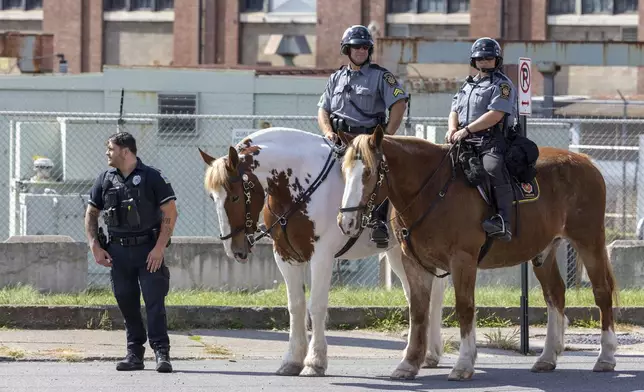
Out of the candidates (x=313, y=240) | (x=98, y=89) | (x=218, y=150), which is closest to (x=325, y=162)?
(x=313, y=240)

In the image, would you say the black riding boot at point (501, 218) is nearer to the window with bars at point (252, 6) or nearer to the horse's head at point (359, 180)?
the horse's head at point (359, 180)

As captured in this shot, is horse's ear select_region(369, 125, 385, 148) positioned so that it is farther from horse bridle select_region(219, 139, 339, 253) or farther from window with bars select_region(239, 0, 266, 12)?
window with bars select_region(239, 0, 266, 12)

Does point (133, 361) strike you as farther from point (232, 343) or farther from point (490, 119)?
point (490, 119)

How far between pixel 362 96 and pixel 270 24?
3780cm

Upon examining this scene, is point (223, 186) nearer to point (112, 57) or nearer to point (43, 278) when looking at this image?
point (43, 278)

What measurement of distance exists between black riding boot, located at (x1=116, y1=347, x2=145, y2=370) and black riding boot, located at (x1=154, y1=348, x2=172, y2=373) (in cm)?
19

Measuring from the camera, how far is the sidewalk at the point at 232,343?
12.1 m

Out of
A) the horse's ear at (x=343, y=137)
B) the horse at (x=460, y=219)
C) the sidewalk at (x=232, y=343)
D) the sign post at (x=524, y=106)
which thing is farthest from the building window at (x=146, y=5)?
the horse's ear at (x=343, y=137)

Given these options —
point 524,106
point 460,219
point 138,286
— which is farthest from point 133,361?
point 524,106

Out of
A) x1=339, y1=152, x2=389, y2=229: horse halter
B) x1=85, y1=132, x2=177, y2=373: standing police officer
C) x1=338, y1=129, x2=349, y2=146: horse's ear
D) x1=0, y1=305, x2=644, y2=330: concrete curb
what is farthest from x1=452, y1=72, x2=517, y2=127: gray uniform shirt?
x1=0, y1=305, x2=644, y2=330: concrete curb

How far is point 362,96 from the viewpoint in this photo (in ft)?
37.6

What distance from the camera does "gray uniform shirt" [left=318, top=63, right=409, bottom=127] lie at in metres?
11.5

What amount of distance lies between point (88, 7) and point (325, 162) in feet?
133

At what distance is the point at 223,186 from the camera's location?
10.5 metres
